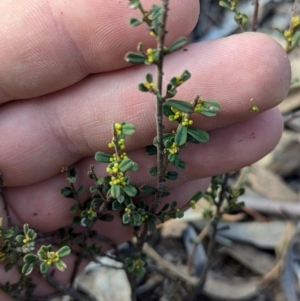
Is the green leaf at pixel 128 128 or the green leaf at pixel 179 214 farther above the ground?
the green leaf at pixel 128 128

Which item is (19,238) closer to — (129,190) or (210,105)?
(129,190)

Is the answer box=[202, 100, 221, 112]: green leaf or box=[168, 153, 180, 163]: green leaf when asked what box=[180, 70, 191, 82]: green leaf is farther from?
box=[168, 153, 180, 163]: green leaf

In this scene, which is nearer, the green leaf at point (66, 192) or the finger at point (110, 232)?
the green leaf at point (66, 192)

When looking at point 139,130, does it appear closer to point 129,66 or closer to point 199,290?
point 129,66


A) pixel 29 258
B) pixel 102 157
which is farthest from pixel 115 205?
pixel 29 258

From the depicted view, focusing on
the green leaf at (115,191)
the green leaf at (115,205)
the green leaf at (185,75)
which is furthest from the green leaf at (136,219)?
the green leaf at (185,75)

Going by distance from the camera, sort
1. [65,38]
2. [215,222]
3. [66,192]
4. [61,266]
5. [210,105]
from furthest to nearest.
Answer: [215,222], [66,192], [65,38], [61,266], [210,105]

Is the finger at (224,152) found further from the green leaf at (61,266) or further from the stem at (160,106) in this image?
the green leaf at (61,266)

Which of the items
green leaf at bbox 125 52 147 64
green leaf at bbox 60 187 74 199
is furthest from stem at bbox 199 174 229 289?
green leaf at bbox 125 52 147 64
